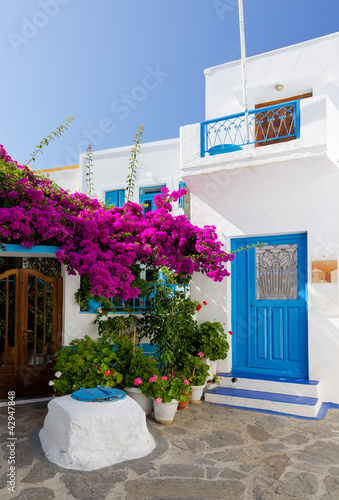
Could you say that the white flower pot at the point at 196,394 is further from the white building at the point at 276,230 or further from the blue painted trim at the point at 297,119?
the blue painted trim at the point at 297,119

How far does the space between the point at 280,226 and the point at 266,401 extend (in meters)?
2.96

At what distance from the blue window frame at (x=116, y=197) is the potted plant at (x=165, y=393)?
6951 mm

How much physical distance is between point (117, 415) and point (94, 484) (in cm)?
74

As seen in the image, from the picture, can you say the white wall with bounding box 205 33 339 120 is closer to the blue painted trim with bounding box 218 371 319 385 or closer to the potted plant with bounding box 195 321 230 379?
the potted plant with bounding box 195 321 230 379

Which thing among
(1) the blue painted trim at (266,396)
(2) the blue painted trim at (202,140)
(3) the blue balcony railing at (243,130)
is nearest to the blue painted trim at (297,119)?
(3) the blue balcony railing at (243,130)

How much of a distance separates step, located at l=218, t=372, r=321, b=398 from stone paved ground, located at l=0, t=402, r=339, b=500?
62cm

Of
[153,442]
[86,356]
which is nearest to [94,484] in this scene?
[153,442]

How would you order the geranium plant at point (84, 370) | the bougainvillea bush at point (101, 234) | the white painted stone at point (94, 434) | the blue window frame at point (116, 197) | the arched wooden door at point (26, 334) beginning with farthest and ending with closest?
the blue window frame at point (116, 197) < the arched wooden door at point (26, 334) < the bougainvillea bush at point (101, 234) < the geranium plant at point (84, 370) < the white painted stone at point (94, 434)

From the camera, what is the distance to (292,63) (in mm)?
8445

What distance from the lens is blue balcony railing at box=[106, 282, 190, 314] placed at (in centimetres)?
721

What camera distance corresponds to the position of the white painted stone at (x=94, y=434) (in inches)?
174

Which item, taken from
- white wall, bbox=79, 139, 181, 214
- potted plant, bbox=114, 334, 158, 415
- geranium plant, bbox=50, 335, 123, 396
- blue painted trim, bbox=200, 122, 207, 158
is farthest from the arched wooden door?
white wall, bbox=79, 139, 181, 214

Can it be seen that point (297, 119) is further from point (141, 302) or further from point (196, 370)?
point (196, 370)

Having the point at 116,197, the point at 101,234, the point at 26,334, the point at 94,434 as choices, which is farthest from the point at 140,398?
the point at 116,197
